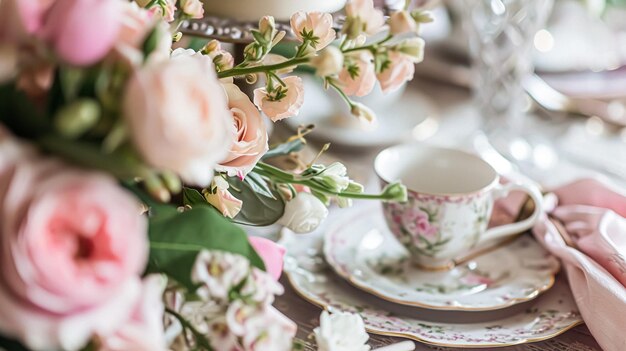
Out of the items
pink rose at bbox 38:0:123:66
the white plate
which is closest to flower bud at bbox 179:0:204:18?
pink rose at bbox 38:0:123:66

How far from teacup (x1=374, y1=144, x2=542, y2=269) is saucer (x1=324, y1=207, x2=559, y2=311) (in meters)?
0.02

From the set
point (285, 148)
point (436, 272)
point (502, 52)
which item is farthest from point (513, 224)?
point (502, 52)

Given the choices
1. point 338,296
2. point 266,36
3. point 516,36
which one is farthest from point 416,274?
point 516,36

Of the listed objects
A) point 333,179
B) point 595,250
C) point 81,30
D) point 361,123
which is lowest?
point 361,123

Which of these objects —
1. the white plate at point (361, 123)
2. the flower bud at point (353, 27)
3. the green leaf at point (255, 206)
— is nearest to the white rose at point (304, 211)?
the green leaf at point (255, 206)

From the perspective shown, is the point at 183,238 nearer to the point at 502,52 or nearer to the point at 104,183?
the point at 104,183

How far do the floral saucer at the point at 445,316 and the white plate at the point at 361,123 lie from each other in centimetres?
26

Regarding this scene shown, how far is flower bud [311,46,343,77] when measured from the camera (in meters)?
0.35

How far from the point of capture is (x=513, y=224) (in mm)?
627

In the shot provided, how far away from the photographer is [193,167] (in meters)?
0.28

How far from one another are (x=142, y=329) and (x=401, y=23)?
0.18 meters

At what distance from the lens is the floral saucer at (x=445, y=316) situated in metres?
0.53

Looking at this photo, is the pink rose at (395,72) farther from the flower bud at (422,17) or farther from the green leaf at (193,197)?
the green leaf at (193,197)

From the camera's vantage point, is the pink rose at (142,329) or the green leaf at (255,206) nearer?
the pink rose at (142,329)
